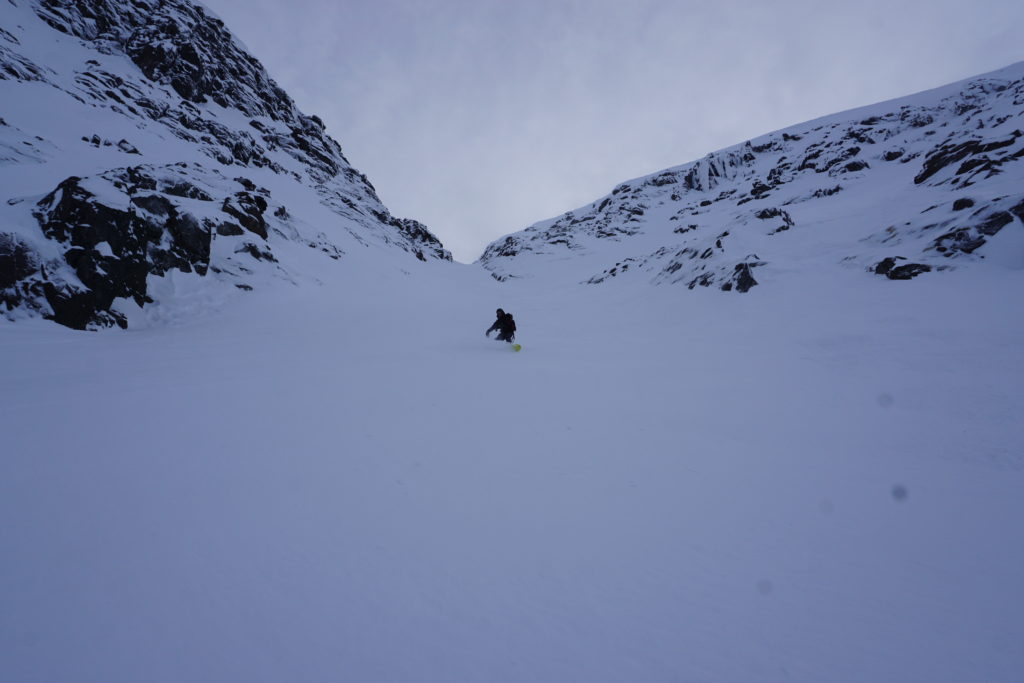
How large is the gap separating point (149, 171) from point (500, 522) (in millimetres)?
18266

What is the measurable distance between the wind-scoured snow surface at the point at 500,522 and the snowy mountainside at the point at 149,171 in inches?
90.0

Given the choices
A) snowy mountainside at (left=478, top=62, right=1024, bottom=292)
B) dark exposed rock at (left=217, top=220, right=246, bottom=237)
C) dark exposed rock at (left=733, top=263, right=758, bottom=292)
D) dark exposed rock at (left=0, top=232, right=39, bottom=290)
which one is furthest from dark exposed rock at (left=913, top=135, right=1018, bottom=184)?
dark exposed rock at (left=0, top=232, right=39, bottom=290)

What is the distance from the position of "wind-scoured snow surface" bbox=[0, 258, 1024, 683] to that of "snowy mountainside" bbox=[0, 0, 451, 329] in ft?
7.50

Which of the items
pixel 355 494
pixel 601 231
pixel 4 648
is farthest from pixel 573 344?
pixel 601 231

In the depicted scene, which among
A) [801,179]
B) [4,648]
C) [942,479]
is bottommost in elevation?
[942,479]

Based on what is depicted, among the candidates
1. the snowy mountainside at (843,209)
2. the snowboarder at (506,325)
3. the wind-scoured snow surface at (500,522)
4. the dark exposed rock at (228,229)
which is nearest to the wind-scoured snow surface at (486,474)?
the wind-scoured snow surface at (500,522)

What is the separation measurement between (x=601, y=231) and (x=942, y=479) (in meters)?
71.1

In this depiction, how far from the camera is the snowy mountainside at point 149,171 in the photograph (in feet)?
27.4

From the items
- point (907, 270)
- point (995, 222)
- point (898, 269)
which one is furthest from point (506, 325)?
point (995, 222)

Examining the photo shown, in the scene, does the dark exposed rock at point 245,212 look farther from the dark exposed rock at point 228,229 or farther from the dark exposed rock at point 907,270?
the dark exposed rock at point 907,270

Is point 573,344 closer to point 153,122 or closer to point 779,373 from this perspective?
point 779,373

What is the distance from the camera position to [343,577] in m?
2.31

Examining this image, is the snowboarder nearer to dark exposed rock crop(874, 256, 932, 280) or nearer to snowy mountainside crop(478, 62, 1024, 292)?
snowy mountainside crop(478, 62, 1024, 292)

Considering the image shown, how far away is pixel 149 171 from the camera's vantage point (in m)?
13.3
